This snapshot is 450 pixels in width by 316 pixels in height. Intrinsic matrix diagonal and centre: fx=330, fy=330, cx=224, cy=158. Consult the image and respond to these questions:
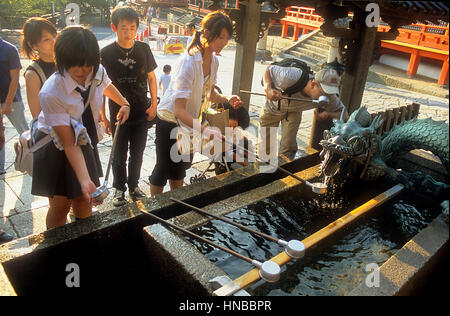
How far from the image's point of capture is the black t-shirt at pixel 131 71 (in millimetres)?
3418

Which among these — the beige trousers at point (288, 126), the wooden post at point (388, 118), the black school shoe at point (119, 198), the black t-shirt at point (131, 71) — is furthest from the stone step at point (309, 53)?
the black school shoe at point (119, 198)

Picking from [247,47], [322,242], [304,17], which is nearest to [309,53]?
[304,17]

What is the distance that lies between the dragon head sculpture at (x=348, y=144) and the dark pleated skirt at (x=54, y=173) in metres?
2.09

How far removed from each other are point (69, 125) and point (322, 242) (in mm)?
2119

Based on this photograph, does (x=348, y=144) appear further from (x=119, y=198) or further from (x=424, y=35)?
(x=424, y=35)

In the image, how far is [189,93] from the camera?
9.93ft

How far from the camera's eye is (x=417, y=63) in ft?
51.2

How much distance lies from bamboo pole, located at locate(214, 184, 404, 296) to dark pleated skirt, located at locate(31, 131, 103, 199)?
4.36 ft

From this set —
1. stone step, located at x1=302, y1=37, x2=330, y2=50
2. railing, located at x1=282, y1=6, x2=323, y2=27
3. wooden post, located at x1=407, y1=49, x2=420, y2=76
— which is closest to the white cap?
wooden post, located at x1=407, y1=49, x2=420, y2=76

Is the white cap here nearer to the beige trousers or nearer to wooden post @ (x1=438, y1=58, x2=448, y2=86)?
the beige trousers

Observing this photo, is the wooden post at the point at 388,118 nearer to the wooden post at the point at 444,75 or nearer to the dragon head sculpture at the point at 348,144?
the dragon head sculpture at the point at 348,144

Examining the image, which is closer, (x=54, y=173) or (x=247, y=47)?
(x=54, y=173)
